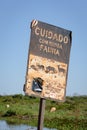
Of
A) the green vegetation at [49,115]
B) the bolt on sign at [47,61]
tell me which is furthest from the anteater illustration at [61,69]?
the green vegetation at [49,115]

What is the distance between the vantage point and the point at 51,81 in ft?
18.6

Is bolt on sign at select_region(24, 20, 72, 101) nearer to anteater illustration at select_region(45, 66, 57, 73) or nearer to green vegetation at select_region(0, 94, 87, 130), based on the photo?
anteater illustration at select_region(45, 66, 57, 73)

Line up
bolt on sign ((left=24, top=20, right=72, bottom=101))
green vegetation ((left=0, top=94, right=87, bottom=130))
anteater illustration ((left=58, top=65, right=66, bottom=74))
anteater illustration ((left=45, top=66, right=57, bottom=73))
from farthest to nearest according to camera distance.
A: green vegetation ((left=0, top=94, right=87, bottom=130)) < anteater illustration ((left=58, top=65, right=66, bottom=74)) < anteater illustration ((left=45, top=66, right=57, bottom=73)) < bolt on sign ((left=24, top=20, right=72, bottom=101))

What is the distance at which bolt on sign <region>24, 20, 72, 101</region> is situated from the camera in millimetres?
5414

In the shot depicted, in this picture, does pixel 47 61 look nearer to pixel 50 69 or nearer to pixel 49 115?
pixel 50 69

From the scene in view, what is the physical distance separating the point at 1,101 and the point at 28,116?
10578mm

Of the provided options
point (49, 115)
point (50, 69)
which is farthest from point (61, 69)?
point (49, 115)

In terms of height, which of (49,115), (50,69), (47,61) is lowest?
(49,115)

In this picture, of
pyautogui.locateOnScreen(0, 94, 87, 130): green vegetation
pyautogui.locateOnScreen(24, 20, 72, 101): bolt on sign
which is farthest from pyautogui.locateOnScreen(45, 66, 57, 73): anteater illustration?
pyautogui.locateOnScreen(0, 94, 87, 130): green vegetation

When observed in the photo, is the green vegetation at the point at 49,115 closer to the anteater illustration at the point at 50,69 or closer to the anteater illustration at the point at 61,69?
the anteater illustration at the point at 61,69

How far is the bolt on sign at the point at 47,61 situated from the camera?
5.41 m

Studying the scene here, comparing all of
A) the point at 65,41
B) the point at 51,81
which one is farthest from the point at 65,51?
the point at 51,81

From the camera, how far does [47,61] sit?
5586 millimetres

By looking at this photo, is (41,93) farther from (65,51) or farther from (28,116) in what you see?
(28,116)
